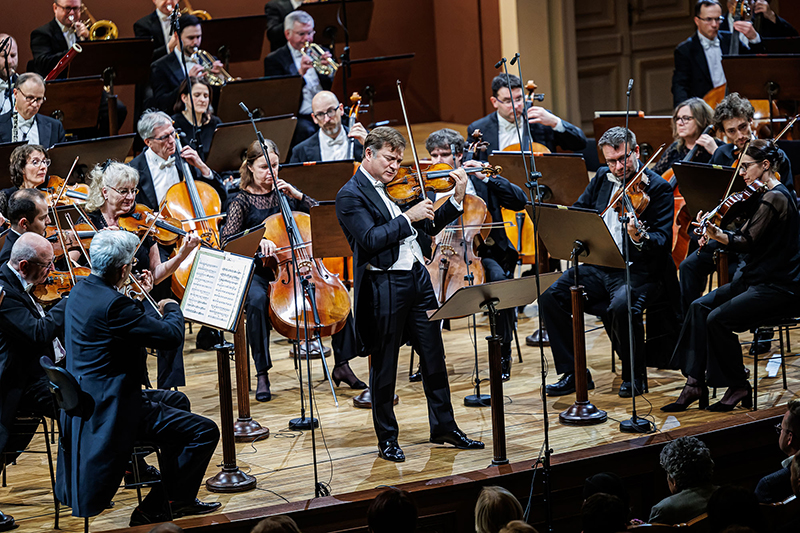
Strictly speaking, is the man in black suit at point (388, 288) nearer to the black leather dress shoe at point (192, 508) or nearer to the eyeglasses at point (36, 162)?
the black leather dress shoe at point (192, 508)

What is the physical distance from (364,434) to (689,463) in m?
1.80

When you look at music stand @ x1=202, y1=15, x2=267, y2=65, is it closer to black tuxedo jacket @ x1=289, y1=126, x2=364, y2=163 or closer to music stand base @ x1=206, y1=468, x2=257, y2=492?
black tuxedo jacket @ x1=289, y1=126, x2=364, y2=163

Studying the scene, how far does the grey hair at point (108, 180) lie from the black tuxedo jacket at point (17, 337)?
2.73 ft

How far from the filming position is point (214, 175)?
5.83 metres

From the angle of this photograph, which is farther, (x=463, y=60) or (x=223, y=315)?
(x=463, y=60)

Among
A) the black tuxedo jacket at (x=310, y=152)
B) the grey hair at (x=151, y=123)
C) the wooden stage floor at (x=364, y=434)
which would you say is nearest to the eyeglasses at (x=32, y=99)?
the grey hair at (x=151, y=123)

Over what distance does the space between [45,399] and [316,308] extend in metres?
1.41

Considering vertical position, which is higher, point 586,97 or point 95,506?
point 586,97

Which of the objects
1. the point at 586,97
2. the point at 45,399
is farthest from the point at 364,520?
the point at 586,97

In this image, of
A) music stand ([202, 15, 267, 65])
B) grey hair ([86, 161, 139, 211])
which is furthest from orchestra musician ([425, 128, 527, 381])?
music stand ([202, 15, 267, 65])

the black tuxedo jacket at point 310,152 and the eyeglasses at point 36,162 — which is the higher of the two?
the black tuxedo jacket at point 310,152

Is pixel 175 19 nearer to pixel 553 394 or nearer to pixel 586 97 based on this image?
pixel 553 394

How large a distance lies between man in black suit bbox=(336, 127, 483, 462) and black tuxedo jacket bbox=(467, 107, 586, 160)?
6.11 feet

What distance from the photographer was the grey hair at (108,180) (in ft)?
15.3
